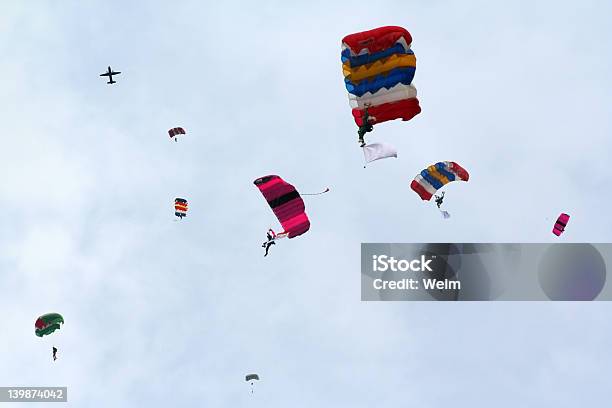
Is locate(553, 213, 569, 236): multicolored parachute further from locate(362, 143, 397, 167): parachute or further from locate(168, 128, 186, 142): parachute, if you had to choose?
locate(168, 128, 186, 142): parachute

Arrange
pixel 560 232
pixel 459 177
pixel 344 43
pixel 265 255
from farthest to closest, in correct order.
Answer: pixel 560 232 → pixel 459 177 → pixel 265 255 → pixel 344 43

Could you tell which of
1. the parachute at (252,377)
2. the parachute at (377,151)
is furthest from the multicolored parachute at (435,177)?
the parachute at (252,377)

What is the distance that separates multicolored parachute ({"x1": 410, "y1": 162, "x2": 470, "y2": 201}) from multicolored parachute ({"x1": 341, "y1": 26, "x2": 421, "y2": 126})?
6.56 meters

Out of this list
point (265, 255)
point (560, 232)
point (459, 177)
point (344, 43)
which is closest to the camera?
point (344, 43)

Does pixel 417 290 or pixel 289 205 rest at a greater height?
pixel 289 205

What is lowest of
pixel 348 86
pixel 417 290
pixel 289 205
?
pixel 417 290

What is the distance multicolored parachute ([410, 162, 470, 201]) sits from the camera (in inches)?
2259

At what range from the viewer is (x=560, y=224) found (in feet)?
214

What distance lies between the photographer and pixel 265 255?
5250cm

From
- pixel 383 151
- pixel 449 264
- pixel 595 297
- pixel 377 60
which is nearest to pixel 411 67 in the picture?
pixel 377 60

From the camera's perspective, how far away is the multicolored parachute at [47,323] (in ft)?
200

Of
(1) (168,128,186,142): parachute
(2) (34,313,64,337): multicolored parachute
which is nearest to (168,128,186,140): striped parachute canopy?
(1) (168,128,186,142): parachute

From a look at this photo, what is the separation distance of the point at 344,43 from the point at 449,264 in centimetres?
1626

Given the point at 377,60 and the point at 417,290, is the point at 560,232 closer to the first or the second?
the point at 417,290
